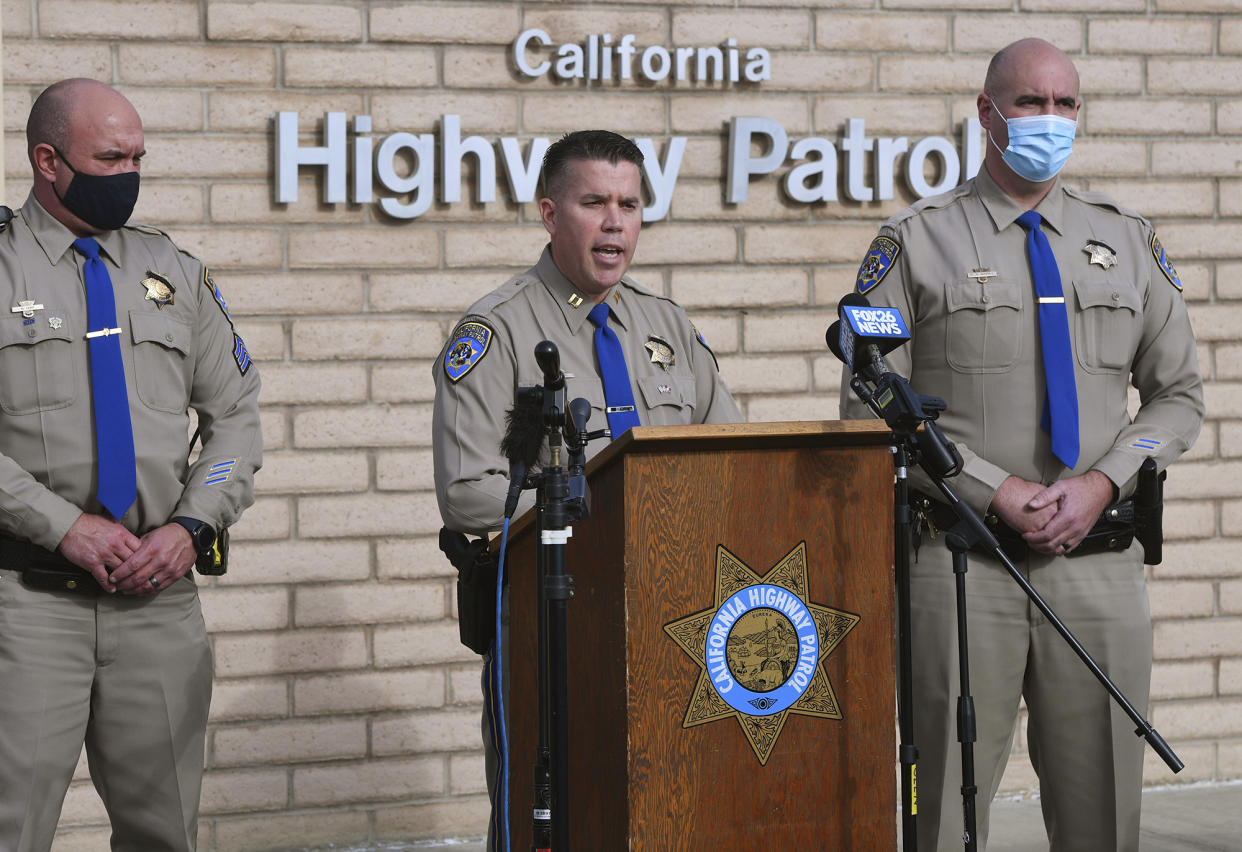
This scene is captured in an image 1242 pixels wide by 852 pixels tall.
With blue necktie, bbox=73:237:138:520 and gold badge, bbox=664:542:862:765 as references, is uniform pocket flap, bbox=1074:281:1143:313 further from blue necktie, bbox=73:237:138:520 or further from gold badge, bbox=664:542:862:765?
blue necktie, bbox=73:237:138:520

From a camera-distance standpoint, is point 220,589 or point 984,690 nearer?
point 984,690

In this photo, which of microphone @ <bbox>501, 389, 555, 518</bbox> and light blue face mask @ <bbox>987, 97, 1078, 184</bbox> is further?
light blue face mask @ <bbox>987, 97, 1078, 184</bbox>

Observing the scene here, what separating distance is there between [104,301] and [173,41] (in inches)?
70.3

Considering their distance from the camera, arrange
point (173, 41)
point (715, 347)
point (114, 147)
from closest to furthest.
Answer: point (114, 147), point (173, 41), point (715, 347)

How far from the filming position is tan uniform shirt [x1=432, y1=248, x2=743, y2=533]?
3.63 meters

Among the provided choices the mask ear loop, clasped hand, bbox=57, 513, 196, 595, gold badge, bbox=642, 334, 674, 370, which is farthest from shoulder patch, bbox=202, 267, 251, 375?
the mask ear loop

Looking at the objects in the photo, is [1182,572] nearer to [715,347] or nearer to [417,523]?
[715,347]

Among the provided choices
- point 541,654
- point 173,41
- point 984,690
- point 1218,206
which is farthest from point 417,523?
point 1218,206

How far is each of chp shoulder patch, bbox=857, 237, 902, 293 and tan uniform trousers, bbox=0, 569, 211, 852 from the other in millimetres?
1891

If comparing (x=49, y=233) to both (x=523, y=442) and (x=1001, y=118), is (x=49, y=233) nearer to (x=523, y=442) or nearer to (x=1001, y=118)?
(x=523, y=442)

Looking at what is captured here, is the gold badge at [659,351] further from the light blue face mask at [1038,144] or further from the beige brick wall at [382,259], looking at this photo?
the beige brick wall at [382,259]

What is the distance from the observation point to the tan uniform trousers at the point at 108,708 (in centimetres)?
367

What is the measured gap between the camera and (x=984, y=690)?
12.7 feet

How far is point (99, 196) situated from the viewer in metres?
3.82
